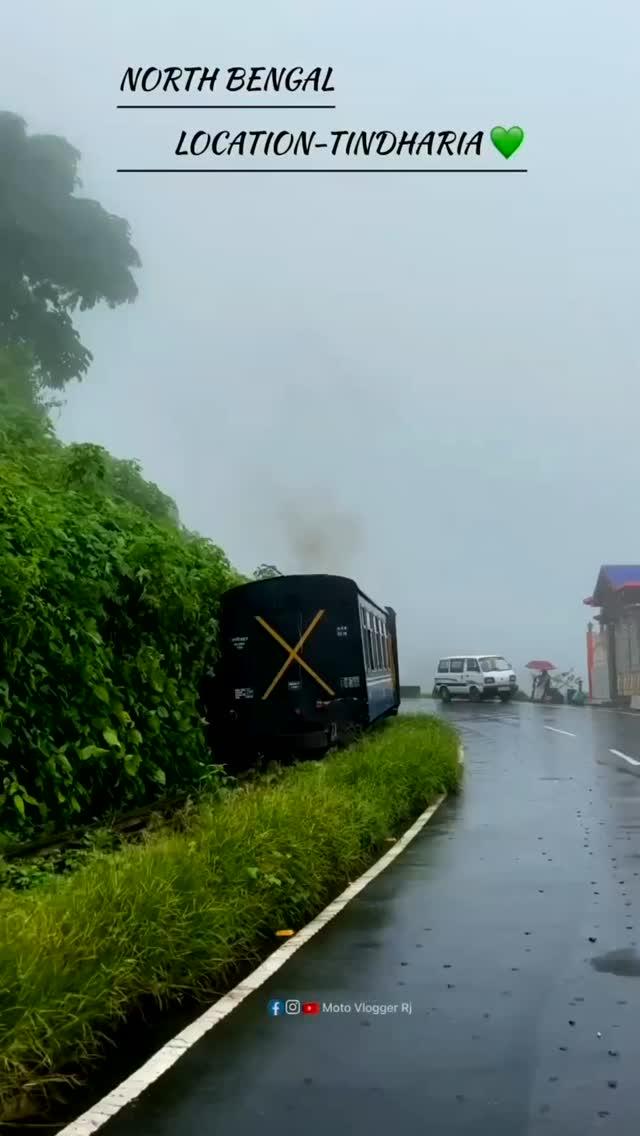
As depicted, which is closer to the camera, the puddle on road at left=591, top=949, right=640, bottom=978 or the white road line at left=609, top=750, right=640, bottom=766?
the puddle on road at left=591, top=949, right=640, bottom=978

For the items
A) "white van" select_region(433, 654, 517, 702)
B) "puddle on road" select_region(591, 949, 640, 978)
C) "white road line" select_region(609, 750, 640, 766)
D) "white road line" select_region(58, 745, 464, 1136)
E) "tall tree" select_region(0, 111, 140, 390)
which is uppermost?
"tall tree" select_region(0, 111, 140, 390)

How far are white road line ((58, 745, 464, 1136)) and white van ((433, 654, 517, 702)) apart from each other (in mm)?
48973

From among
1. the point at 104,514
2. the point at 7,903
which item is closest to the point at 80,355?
the point at 104,514

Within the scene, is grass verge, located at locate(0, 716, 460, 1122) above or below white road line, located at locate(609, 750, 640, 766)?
below

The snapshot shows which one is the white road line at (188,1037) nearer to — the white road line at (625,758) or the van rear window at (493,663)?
the white road line at (625,758)

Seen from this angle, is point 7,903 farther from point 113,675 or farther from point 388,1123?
point 113,675

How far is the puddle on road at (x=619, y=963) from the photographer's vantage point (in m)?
7.49

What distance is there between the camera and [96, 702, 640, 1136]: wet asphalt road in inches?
202

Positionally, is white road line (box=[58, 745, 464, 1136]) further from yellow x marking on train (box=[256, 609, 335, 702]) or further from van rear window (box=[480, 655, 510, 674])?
van rear window (box=[480, 655, 510, 674])

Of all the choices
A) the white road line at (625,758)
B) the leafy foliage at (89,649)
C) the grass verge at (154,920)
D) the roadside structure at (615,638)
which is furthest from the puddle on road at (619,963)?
the roadside structure at (615,638)

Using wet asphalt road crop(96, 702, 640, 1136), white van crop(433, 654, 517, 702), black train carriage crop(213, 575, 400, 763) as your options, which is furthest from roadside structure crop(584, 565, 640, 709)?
wet asphalt road crop(96, 702, 640, 1136)

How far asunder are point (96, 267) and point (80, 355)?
132 inches

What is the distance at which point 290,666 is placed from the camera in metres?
21.2

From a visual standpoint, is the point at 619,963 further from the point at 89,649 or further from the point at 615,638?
the point at 615,638
